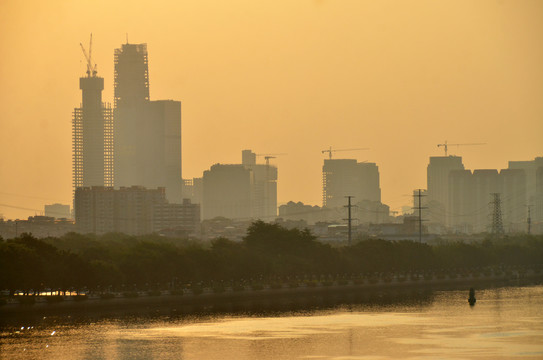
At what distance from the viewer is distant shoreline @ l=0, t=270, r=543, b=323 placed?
132250 millimetres

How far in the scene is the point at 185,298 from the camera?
152875 mm

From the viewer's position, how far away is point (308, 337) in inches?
4500

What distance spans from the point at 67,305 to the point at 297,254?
63376 mm

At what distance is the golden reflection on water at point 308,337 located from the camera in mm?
102438

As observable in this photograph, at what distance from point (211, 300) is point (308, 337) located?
4182cm

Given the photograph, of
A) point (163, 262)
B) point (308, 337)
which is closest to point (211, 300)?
point (163, 262)

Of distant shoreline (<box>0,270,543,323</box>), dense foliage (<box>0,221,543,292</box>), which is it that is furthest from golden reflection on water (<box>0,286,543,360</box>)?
dense foliage (<box>0,221,543,292</box>)

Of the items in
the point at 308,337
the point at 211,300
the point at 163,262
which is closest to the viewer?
the point at 308,337

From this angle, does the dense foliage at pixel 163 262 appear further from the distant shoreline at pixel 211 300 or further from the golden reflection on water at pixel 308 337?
the golden reflection on water at pixel 308 337

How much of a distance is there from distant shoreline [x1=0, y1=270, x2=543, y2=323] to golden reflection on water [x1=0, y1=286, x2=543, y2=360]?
9293mm

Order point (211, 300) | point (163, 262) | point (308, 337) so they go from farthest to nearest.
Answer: point (163, 262) → point (211, 300) → point (308, 337)

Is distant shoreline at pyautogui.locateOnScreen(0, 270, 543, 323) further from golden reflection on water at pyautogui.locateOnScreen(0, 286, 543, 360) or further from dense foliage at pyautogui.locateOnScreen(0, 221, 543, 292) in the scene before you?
golden reflection on water at pyautogui.locateOnScreen(0, 286, 543, 360)

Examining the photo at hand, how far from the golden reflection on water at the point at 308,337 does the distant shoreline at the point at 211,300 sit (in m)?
9.29

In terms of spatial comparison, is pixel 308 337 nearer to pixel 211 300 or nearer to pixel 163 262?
pixel 211 300
